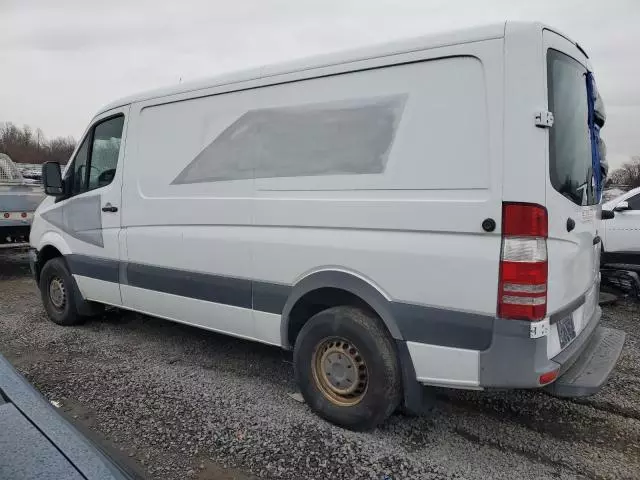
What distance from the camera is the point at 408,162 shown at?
112 inches

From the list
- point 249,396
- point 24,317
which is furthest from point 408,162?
point 24,317

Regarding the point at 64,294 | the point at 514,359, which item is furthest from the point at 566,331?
the point at 64,294

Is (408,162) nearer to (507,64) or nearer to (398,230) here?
(398,230)

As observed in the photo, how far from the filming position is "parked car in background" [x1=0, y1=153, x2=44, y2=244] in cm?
841

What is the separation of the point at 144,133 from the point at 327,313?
96.5 inches

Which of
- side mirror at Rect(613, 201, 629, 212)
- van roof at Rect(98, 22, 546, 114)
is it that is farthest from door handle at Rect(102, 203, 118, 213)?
side mirror at Rect(613, 201, 629, 212)

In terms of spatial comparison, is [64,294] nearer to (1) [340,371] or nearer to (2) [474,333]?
(1) [340,371]

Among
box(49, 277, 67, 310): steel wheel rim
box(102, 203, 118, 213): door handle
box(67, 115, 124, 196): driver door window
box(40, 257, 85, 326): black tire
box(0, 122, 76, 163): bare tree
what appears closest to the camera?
box(102, 203, 118, 213): door handle

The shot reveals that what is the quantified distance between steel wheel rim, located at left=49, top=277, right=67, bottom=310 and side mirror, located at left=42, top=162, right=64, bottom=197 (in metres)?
0.98

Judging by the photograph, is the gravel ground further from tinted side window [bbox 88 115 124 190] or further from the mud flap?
tinted side window [bbox 88 115 124 190]

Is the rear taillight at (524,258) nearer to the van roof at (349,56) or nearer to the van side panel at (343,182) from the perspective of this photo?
the van side panel at (343,182)

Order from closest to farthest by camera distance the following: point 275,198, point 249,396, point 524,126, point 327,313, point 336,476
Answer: point 524,126
point 336,476
point 327,313
point 275,198
point 249,396

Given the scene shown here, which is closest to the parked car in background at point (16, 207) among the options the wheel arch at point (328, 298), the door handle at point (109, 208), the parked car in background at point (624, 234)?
the door handle at point (109, 208)

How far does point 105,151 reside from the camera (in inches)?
193
